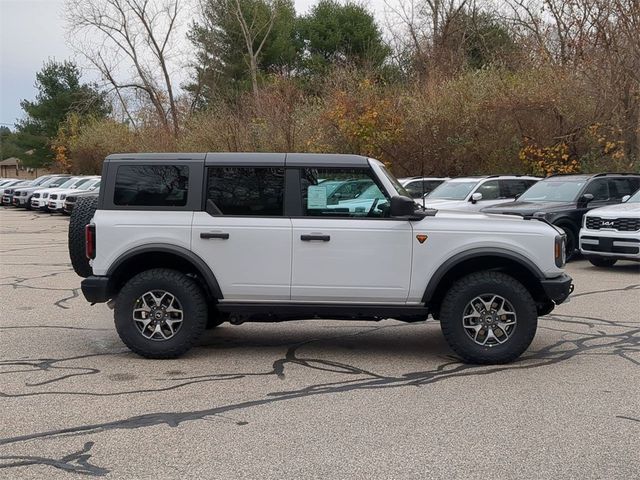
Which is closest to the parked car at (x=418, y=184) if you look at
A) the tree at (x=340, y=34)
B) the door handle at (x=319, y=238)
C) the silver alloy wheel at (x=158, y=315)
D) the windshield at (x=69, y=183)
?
the door handle at (x=319, y=238)

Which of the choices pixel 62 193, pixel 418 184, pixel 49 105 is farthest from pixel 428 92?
pixel 49 105

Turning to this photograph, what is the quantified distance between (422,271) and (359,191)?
3.16ft

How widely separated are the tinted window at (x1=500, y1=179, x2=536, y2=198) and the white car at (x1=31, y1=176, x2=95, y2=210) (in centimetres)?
2179

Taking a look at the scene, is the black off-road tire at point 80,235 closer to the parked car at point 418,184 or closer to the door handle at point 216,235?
the door handle at point 216,235

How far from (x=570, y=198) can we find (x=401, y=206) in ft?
30.6

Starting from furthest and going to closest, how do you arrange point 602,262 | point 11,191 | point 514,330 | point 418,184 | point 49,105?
point 49,105 → point 11,191 → point 418,184 → point 602,262 → point 514,330

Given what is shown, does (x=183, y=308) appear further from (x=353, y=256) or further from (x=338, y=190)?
(x=338, y=190)

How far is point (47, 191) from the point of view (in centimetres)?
3512

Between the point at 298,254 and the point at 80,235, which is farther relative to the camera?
the point at 80,235

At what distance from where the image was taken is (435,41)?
123 feet

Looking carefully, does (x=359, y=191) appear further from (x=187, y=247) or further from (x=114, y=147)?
(x=114, y=147)

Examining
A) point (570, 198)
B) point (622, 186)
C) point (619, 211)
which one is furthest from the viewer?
point (622, 186)

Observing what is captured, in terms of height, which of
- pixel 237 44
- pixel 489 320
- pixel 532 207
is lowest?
pixel 489 320

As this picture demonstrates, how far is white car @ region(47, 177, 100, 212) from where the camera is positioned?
32.0 metres
